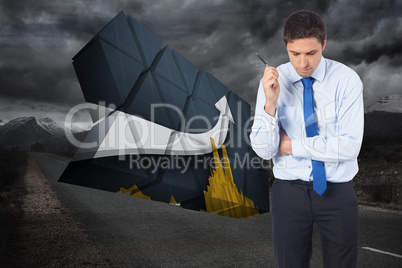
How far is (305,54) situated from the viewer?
5.87ft

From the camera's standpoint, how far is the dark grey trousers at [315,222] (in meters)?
1.84

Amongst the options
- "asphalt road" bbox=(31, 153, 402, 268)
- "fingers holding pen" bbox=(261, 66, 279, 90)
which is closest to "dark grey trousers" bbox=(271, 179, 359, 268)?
"fingers holding pen" bbox=(261, 66, 279, 90)

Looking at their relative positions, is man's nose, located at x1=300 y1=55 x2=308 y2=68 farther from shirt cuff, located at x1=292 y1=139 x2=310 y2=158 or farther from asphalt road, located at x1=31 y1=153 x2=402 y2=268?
asphalt road, located at x1=31 y1=153 x2=402 y2=268

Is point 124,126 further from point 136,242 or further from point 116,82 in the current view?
point 136,242

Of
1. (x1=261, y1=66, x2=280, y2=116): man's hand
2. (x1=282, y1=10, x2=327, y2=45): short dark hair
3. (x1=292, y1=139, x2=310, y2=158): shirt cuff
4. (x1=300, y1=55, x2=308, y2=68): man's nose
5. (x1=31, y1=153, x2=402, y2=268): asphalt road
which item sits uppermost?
(x1=282, y1=10, x2=327, y2=45): short dark hair

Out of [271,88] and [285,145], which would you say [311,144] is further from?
[271,88]

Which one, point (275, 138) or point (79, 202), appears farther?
point (79, 202)

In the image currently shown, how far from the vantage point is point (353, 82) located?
1.85 meters

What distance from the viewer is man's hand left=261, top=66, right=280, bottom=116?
1.70m

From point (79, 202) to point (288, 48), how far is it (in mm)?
7760

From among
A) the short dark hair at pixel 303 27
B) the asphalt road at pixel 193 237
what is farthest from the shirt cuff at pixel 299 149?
the asphalt road at pixel 193 237

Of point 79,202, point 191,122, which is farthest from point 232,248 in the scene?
point 79,202

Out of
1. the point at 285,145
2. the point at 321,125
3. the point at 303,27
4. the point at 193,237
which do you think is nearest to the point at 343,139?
the point at 321,125

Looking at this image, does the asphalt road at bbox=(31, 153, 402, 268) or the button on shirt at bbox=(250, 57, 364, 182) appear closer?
the button on shirt at bbox=(250, 57, 364, 182)
